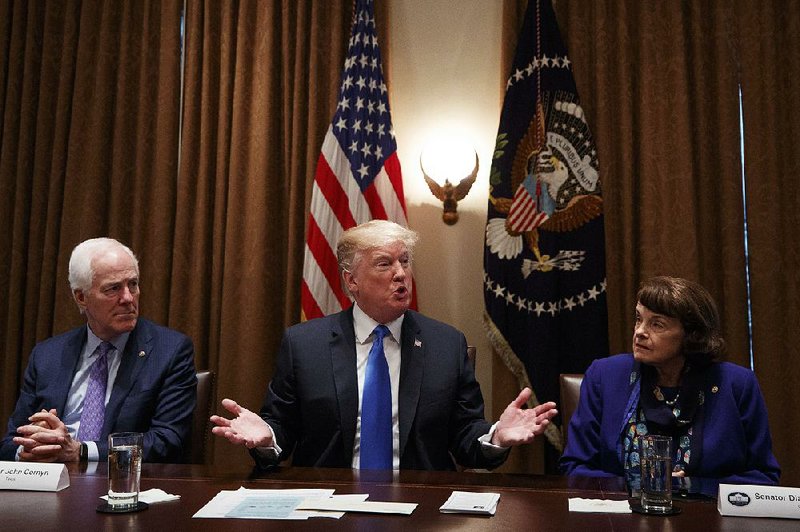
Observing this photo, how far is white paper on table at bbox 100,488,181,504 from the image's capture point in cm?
198

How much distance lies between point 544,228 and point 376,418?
1.69 metres

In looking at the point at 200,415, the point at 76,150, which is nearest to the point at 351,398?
the point at 200,415

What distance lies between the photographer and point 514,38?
14.4 ft

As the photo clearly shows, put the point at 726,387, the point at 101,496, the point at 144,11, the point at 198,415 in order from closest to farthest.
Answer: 1. the point at 101,496
2. the point at 726,387
3. the point at 198,415
4. the point at 144,11

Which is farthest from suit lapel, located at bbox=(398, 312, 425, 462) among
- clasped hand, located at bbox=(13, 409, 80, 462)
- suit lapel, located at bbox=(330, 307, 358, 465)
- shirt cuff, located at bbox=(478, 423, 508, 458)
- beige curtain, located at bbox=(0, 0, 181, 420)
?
beige curtain, located at bbox=(0, 0, 181, 420)

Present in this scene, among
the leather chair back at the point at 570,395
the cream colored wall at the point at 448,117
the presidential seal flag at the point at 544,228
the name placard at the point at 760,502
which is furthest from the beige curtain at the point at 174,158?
the name placard at the point at 760,502

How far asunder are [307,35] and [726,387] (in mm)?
2936

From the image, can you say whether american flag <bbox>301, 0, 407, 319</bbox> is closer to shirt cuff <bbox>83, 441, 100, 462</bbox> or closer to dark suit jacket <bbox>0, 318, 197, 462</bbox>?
dark suit jacket <bbox>0, 318, 197, 462</bbox>

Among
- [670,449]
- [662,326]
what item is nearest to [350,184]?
[662,326]

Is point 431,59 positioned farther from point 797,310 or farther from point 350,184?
point 797,310

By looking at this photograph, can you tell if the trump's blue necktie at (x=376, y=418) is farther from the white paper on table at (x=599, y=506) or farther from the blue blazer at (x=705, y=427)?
the white paper on table at (x=599, y=506)

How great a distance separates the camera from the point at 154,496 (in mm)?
2016

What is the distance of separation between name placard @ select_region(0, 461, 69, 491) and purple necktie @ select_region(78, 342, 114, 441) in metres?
0.90

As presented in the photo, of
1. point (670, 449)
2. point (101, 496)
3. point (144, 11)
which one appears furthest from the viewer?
point (144, 11)
